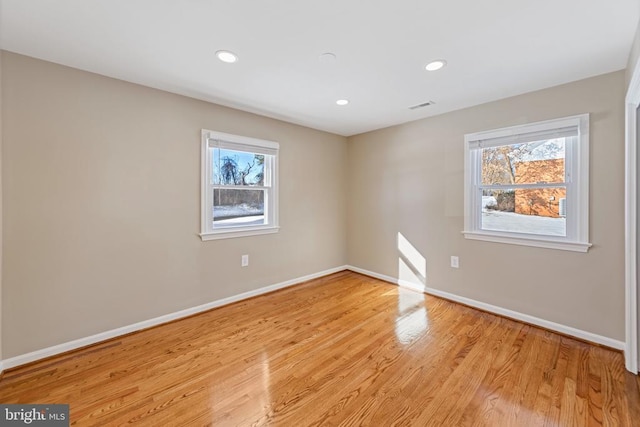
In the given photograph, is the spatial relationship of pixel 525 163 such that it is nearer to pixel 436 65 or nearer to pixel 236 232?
pixel 436 65

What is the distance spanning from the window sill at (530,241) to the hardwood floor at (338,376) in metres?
0.79

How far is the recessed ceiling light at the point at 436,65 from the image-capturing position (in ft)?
6.86

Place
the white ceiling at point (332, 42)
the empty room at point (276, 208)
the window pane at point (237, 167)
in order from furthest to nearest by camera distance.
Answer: the window pane at point (237, 167), the empty room at point (276, 208), the white ceiling at point (332, 42)

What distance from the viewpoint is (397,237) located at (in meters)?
3.86

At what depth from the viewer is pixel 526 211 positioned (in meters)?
2.73

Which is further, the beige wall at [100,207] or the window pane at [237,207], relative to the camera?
the window pane at [237,207]

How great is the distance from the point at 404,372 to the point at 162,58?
2.93 m

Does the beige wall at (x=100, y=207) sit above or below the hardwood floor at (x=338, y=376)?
above

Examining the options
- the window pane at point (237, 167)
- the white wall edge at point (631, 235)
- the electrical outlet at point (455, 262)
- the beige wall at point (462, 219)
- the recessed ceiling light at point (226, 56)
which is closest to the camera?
the white wall edge at point (631, 235)

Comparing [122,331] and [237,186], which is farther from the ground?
[237,186]

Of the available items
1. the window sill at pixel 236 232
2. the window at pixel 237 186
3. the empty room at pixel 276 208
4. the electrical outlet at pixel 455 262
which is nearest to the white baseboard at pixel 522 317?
the empty room at pixel 276 208

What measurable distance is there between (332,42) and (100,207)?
2305 millimetres

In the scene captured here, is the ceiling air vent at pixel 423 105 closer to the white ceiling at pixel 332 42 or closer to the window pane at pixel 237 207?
the white ceiling at pixel 332 42

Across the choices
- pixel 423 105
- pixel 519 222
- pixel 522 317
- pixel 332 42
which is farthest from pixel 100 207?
pixel 522 317
